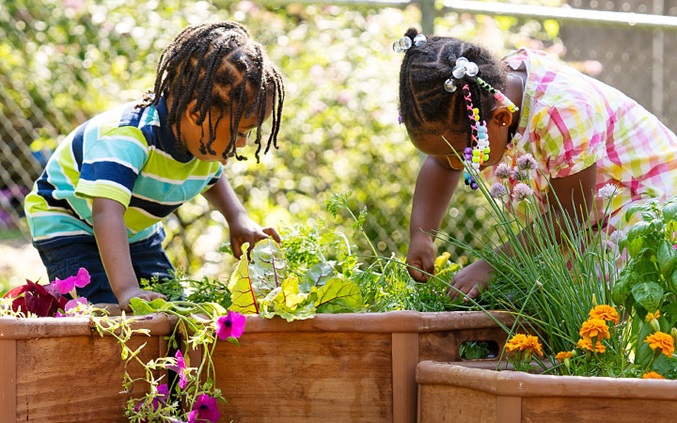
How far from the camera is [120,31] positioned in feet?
16.4

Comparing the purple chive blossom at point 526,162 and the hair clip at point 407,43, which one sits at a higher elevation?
the hair clip at point 407,43

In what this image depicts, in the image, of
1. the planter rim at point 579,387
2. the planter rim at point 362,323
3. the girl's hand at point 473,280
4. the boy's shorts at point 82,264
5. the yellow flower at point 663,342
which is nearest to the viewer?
the planter rim at point 579,387

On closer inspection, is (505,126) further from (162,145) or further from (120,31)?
(120,31)

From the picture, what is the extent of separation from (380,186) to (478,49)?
2391 millimetres

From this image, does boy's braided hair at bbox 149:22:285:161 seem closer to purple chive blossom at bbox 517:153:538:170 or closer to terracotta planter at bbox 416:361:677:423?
purple chive blossom at bbox 517:153:538:170

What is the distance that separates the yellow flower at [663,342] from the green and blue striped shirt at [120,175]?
4.51ft

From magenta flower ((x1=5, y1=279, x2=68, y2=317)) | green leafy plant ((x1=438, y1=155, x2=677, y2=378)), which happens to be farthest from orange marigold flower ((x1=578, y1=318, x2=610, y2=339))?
magenta flower ((x1=5, y1=279, x2=68, y2=317))

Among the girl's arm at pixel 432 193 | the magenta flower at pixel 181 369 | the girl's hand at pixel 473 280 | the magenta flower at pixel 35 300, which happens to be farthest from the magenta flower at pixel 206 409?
the girl's arm at pixel 432 193

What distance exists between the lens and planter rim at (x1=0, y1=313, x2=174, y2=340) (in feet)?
6.30

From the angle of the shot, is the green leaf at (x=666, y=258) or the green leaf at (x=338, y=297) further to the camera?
the green leaf at (x=338, y=297)

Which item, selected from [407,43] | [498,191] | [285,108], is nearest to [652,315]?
[498,191]

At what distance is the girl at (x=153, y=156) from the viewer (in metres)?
2.49

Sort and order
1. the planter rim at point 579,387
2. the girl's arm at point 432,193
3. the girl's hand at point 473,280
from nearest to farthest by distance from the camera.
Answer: the planter rim at point 579,387, the girl's hand at point 473,280, the girl's arm at point 432,193

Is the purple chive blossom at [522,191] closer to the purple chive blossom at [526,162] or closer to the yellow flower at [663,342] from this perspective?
the purple chive blossom at [526,162]
